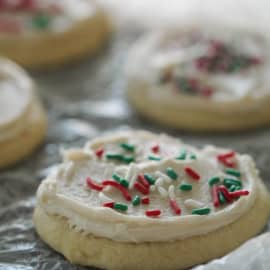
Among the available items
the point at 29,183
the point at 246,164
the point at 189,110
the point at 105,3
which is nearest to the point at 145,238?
the point at 246,164

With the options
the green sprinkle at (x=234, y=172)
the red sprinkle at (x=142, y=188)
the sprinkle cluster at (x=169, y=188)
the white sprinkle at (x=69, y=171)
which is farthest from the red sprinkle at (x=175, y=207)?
the white sprinkle at (x=69, y=171)

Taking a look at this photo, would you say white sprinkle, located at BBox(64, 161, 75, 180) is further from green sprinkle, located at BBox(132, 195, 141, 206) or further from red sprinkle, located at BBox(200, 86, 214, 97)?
red sprinkle, located at BBox(200, 86, 214, 97)

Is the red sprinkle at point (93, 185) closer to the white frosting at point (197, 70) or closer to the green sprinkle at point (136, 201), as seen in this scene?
the green sprinkle at point (136, 201)

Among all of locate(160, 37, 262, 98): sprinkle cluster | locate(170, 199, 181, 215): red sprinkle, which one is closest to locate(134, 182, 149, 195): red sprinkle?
locate(170, 199, 181, 215): red sprinkle

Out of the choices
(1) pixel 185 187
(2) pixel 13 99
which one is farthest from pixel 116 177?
(2) pixel 13 99

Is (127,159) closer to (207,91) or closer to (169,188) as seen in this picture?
(169,188)

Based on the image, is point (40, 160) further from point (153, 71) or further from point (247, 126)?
point (247, 126)
